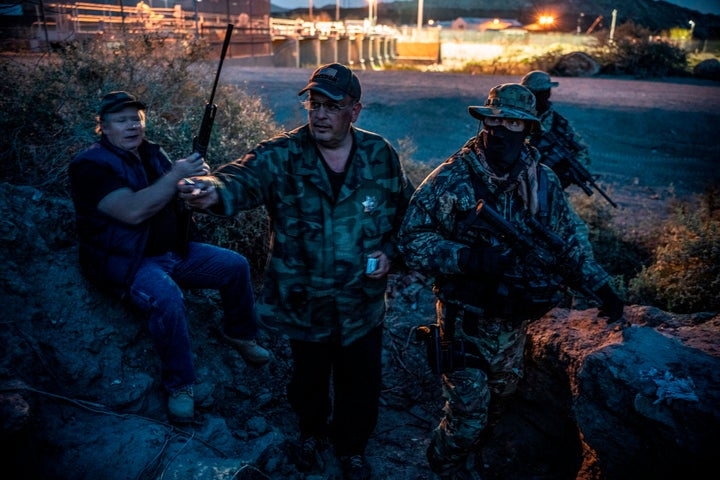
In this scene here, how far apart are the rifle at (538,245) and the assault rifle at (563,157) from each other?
261cm

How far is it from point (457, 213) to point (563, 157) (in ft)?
9.86

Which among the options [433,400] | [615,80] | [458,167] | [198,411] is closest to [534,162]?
[458,167]

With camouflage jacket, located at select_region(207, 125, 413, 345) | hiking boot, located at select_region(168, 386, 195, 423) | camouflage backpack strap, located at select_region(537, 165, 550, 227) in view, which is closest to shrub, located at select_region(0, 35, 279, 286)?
hiking boot, located at select_region(168, 386, 195, 423)

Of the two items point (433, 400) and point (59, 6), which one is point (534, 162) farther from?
point (59, 6)

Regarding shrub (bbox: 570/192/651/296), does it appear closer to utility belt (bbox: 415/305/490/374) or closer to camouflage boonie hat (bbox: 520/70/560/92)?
camouflage boonie hat (bbox: 520/70/560/92)

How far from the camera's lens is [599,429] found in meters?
2.68

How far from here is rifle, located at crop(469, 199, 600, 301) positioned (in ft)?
8.45

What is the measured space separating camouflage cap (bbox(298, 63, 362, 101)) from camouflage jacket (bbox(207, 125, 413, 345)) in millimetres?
249

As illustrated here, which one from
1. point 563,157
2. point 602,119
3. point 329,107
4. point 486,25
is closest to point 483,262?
point 329,107

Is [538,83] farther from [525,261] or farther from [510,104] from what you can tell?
[525,261]

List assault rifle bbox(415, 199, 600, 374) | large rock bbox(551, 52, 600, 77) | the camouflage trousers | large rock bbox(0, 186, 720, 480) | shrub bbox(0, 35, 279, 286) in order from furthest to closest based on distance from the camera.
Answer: large rock bbox(551, 52, 600, 77) → shrub bbox(0, 35, 279, 286) → the camouflage trousers → assault rifle bbox(415, 199, 600, 374) → large rock bbox(0, 186, 720, 480)

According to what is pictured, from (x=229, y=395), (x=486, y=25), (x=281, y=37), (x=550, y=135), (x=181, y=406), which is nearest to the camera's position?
(x=181, y=406)

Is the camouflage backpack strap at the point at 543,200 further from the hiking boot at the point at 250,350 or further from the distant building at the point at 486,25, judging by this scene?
the distant building at the point at 486,25

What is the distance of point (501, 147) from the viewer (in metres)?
2.69
